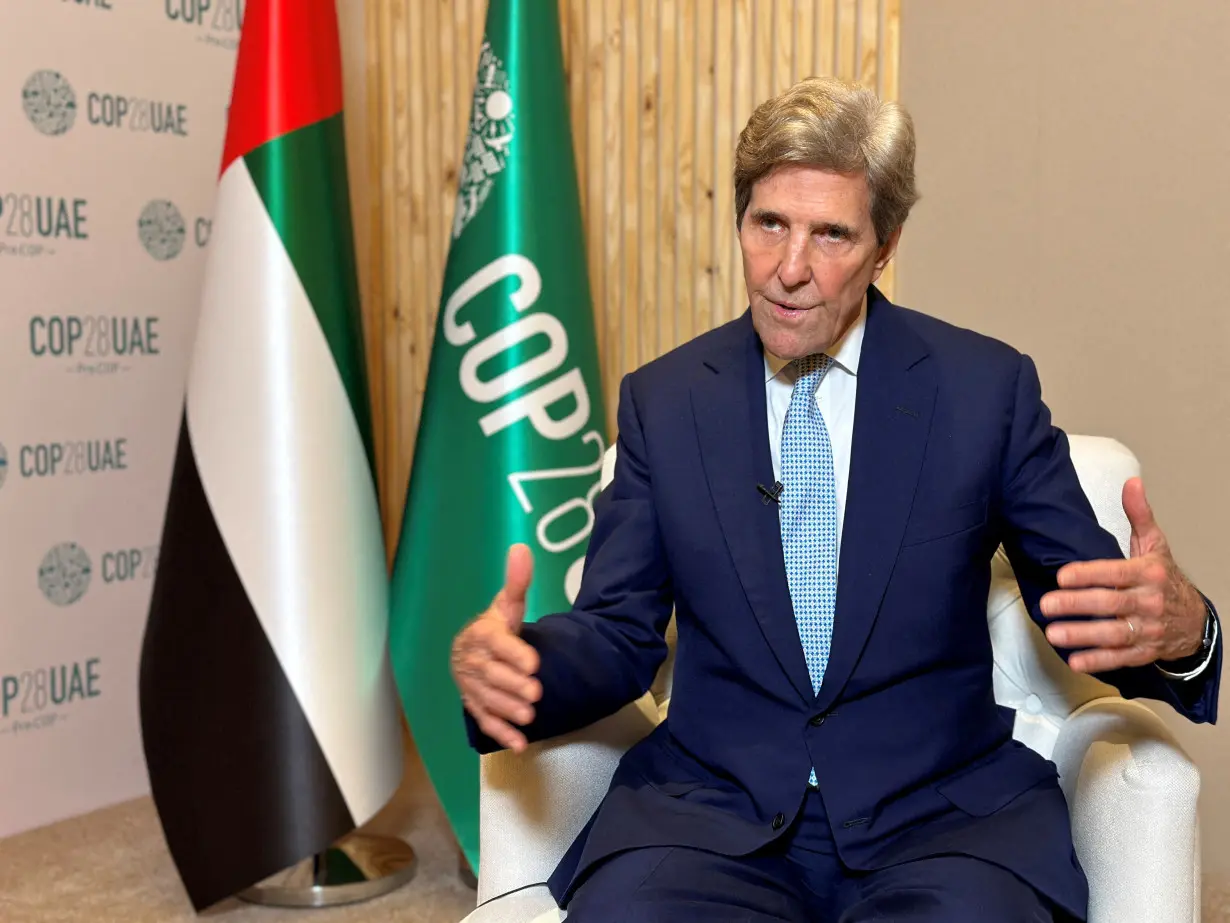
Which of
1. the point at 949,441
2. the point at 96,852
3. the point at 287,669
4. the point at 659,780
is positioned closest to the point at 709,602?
the point at 659,780

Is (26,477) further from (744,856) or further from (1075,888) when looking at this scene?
(1075,888)

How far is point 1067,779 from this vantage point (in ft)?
6.93

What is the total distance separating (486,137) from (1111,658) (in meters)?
2.07

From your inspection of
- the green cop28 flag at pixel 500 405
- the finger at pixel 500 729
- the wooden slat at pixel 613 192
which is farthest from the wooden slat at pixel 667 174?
the finger at pixel 500 729

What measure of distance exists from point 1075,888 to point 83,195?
303 cm

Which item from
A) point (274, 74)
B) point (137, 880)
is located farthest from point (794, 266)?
point (137, 880)

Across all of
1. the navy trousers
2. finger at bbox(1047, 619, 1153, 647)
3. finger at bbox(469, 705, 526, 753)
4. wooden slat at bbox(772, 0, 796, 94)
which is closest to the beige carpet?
the navy trousers

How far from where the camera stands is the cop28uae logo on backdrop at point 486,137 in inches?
128

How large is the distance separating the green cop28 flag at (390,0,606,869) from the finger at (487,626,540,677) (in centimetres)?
149

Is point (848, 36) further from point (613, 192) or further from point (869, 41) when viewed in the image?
point (613, 192)

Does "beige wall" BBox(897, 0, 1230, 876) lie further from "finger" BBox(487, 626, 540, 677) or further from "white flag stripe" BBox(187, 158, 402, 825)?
"finger" BBox(487, 626, 540, 677)

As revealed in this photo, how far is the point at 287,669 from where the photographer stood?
310 cm

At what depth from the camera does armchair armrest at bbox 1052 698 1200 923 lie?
1782 millimetres

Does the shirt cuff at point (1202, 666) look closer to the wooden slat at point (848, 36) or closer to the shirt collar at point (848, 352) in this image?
the shirt collar at point (848, 352)
